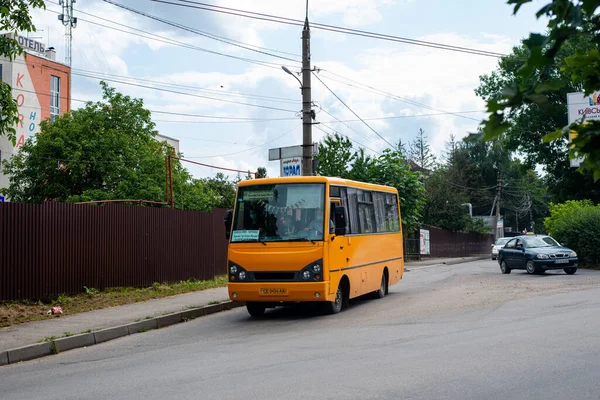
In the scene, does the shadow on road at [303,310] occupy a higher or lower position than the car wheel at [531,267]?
lower

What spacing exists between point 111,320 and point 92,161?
2839 centimetres

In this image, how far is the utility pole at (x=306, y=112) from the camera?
65.0ft

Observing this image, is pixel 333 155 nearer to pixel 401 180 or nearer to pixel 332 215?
pixel 401 180

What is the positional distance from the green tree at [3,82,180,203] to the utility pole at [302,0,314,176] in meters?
19.2

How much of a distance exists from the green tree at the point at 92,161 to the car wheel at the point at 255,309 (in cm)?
2537

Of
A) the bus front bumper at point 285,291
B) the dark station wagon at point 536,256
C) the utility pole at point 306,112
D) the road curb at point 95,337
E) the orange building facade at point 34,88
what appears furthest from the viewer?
the orange building facade at point 34,88

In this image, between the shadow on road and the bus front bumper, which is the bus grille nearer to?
the bus front bumper

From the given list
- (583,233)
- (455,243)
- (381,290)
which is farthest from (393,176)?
(455,243)

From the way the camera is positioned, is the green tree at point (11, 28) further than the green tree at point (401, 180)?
No

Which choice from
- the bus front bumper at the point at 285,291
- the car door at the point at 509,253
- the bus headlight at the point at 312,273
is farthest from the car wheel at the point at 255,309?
the car door at the point at 509,253

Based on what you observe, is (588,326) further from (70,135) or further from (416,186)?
(70,135)

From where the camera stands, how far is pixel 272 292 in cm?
1259

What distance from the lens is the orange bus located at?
12.5 m

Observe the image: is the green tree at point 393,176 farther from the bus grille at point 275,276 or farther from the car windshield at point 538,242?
the bus grille at point 275,276
